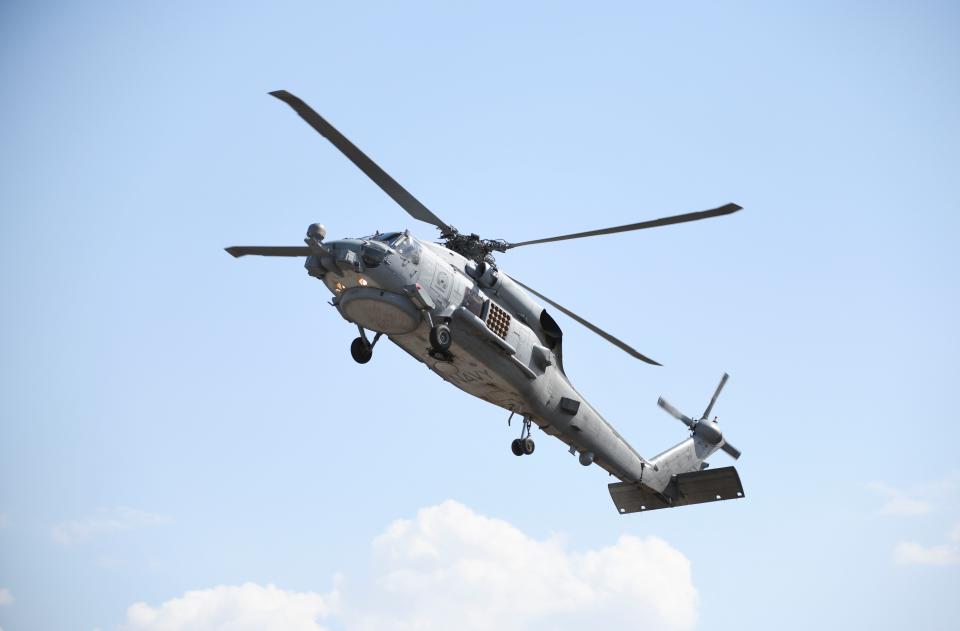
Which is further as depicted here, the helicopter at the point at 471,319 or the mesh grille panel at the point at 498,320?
the mesh grille panel at the point at 498,320

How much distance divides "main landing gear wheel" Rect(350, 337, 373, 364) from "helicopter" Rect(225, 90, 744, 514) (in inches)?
1.1

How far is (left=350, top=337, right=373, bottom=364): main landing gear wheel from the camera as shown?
26.9 meters

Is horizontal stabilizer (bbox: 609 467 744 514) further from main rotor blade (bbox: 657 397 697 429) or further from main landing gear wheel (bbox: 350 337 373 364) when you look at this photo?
main landing gear wheel (bbox: 350 337 373 364)

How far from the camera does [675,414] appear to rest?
113 feet

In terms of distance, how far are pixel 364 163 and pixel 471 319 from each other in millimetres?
4941

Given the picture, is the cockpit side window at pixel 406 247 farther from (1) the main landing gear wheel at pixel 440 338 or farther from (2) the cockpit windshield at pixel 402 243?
(1) the main landing gear wheel at pixel 440 338

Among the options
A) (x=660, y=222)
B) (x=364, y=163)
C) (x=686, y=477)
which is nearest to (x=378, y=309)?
(x=364, y=163)

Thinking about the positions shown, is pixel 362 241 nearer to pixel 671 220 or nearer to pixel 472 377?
pixel 472 377

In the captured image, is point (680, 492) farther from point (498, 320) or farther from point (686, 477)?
point (498, 320)

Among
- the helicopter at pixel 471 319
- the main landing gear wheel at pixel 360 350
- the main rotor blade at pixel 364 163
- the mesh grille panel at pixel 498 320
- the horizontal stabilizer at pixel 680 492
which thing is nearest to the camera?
the main rotor blade at pixel 364 163

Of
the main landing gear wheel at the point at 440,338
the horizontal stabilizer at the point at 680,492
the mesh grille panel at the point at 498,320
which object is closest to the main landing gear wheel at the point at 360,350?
the main landing gear wheel at the point at 440,338

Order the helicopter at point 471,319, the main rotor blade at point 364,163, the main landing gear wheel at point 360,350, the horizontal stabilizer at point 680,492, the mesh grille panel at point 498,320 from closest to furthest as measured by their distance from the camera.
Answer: the main rotor blade at point 364,163, the helicopter at point 471,319, the main landing gear wheel at point 360,350, the mesh grille panel at point 498,320, the horizontal stabilizer at point 680,492

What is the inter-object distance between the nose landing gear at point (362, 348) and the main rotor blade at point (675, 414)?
37.7 feet

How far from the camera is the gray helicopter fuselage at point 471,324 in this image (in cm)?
2506
